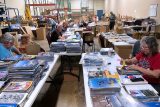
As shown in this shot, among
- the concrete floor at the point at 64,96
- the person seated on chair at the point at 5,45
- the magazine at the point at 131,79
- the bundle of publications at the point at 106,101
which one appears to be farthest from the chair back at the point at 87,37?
the bundle of publications at the point at 106,101

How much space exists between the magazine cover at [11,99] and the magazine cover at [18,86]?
7 centimetres

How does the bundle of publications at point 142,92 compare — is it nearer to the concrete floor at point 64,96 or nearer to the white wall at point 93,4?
the concrete floor at point 64,96

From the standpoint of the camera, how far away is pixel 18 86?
6.45 ft

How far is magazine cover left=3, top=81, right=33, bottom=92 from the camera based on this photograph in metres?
1.90

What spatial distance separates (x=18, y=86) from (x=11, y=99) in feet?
0.91

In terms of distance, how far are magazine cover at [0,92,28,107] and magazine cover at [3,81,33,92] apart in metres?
0.07

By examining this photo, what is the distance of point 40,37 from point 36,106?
286 inches

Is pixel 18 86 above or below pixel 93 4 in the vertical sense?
below

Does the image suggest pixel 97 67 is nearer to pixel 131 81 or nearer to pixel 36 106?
pixel 131 81

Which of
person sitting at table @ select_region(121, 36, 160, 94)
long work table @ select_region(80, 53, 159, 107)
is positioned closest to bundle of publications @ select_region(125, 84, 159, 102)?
long work table @ select_region(80, 53, 159, 107)

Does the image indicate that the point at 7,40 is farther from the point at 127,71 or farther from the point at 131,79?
the point at 131,79

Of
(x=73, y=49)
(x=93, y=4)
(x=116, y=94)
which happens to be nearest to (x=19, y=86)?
(x=116, y=94)

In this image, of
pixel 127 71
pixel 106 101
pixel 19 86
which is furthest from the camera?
pixel 127 71

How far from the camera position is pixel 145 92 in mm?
1803
